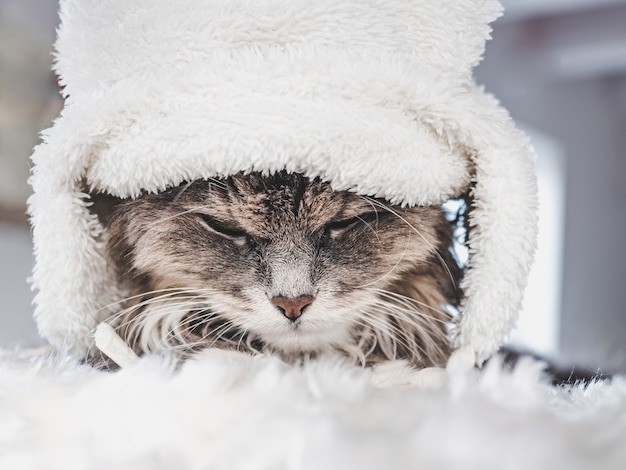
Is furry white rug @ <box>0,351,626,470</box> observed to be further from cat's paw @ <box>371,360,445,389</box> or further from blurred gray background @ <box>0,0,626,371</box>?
blurred gray background @ <box>0,0,626,371</box>

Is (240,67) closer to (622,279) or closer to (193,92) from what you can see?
(193,92)

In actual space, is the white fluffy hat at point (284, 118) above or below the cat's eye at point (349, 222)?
above

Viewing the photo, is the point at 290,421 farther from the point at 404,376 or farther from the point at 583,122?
the point at 583,122

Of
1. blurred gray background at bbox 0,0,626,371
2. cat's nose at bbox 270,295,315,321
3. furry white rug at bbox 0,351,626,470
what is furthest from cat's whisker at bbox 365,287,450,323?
blurred gray background at bbox 0,0,626,371

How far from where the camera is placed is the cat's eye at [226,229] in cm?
83

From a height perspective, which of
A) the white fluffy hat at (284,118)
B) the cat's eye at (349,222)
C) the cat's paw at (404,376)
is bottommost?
the cat's paw at (404,376)

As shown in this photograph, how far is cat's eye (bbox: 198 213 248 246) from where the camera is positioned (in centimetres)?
83

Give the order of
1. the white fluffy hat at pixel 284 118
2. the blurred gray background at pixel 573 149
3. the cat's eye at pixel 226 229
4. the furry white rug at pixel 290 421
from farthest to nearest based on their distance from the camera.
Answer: the blurred gray background at pixel 573 149
the cat's eye at pixel 226 229
the white fluffy hat at pixel 284 118
the furry white rug at pixel 290 421

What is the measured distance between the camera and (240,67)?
69 cm

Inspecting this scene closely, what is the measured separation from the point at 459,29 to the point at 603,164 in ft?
13.1

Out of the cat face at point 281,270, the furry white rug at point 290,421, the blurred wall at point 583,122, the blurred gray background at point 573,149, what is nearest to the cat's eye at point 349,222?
the cat face at point 281,270

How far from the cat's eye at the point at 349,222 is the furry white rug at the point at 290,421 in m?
0.27

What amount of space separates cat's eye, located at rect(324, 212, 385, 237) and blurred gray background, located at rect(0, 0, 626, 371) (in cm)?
221

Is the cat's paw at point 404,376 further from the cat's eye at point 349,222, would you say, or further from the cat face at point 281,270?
the cat's eye at point 349,222
